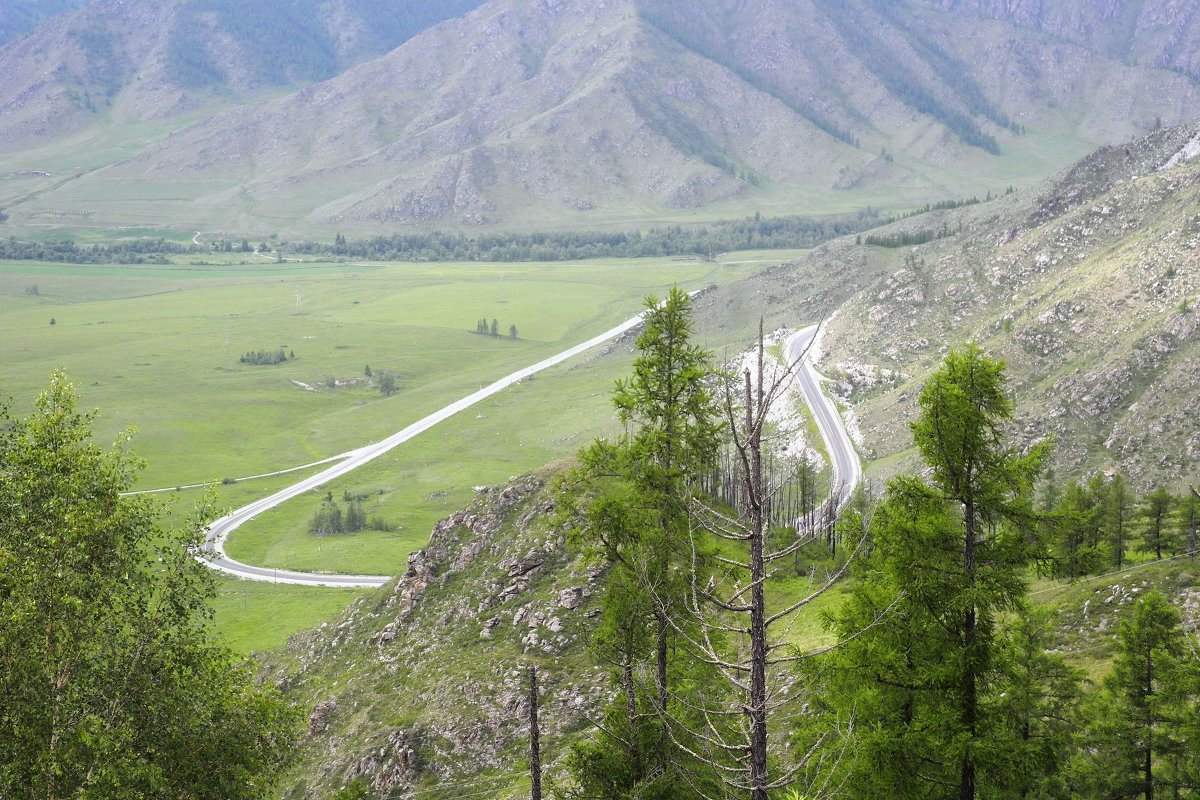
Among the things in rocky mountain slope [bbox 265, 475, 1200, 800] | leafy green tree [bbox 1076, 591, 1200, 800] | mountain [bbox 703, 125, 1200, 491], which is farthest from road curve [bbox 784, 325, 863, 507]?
leafy green tree [bbox 1076, 591, 1200, 800]

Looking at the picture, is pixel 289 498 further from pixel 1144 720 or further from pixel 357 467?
pixel 1144 720

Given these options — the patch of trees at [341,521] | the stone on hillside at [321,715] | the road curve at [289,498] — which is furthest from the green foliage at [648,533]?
the patch of trees at [341,521]

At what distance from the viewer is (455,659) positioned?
60.7m

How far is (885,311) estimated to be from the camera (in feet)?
552

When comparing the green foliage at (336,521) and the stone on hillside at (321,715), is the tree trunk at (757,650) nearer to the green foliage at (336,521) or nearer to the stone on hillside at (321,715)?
the stone on hillside at (321,715)

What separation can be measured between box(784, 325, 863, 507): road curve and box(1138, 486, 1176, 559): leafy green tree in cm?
3779

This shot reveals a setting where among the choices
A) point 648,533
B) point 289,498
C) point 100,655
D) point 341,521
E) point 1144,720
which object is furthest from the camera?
point 289,498

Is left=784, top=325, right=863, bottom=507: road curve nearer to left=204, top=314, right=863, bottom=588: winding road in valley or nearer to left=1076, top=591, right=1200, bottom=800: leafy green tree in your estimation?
left=204, top=314, right=863, bottom=588: winding road in valley

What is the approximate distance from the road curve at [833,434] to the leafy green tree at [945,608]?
7536 cm

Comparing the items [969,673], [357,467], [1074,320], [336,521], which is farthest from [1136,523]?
[357,467]

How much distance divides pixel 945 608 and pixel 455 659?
138 ft

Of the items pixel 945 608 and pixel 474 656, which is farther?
pixel 474 656

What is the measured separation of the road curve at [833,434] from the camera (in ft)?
387

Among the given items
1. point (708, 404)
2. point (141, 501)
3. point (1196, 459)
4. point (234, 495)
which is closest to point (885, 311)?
point (1196, 459)
